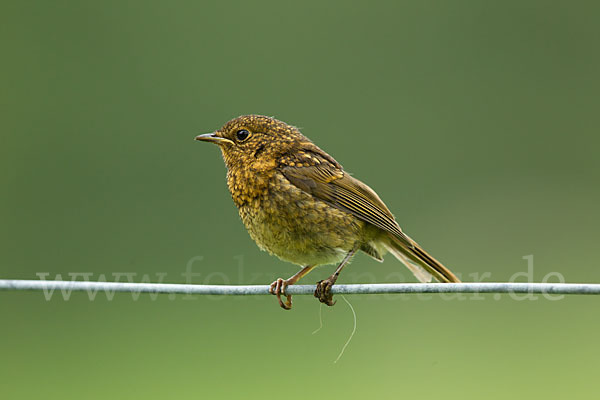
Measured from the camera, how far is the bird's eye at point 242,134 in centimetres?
521

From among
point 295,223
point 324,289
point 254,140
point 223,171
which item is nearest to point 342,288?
point 324,289

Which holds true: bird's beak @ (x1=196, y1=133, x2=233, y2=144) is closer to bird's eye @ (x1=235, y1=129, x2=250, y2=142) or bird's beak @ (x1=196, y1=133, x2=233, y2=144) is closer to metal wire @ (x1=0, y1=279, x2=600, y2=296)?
bird's eye @ (x1=235, y1=129, x2=250, y2=142)

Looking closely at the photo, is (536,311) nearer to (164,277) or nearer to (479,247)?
(479,247)

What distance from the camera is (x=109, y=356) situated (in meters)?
7.29

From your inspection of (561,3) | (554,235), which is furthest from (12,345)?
(561,3)

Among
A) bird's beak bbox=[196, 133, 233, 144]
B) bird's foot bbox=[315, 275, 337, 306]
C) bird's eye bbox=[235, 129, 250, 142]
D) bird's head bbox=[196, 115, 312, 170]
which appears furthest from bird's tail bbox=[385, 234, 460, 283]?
bird's beak bbox=[196, 133, 233, 144]

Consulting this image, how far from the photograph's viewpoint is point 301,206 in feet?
15.7

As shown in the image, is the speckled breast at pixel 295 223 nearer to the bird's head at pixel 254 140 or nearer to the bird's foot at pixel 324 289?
the bird's head at pixel 254 140

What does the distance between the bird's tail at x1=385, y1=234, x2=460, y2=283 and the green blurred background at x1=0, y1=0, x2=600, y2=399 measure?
179cm

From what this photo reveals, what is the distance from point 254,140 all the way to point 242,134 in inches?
4.3

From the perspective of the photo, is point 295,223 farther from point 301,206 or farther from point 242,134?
point 242,134

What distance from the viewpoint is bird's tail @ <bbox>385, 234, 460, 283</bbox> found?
5.01m

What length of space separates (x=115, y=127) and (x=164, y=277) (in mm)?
3512

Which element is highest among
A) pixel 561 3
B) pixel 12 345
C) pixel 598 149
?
pixel 561 3
